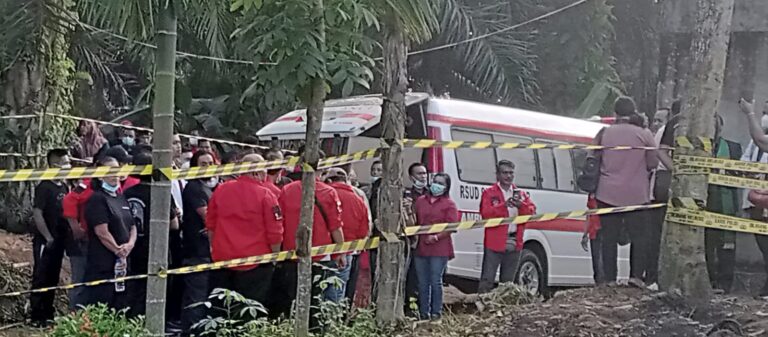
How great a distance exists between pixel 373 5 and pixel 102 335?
2384 millimetres

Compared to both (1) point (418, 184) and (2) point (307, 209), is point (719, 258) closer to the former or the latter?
(1) point (418, 184)

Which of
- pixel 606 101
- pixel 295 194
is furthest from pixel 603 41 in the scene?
pixel 295 194

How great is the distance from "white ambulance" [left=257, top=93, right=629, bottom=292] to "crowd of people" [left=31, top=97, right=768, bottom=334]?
51cm

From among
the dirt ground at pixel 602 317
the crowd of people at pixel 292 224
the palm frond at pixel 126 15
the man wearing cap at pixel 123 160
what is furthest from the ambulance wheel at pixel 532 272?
the palm frond at pixel 126 15

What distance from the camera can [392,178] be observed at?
6297 mm

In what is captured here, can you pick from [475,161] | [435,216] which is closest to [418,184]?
[435,216]

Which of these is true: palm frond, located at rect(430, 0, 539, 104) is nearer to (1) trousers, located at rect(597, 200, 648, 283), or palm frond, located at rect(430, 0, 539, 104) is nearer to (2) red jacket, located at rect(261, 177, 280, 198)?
(1) trousers, located at rect(597, 200, 648, 283)

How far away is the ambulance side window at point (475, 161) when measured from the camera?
1030 cm

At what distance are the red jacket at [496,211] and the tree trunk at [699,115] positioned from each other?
2638 mm

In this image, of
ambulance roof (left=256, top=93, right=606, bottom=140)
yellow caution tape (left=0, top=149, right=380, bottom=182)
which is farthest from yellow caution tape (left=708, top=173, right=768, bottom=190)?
ambulance roof (left=256, top=93, right=606, bottom=140)

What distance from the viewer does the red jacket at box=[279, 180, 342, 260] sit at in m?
7.57

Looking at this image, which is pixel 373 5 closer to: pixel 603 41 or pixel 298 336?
pixel 298 336

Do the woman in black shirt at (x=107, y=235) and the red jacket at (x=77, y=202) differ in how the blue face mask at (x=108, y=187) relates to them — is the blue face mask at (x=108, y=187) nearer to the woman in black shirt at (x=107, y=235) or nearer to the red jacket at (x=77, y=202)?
the woman in black shirt at (x=107, y=235)

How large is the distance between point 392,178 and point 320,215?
4.68 feet
